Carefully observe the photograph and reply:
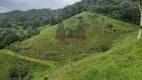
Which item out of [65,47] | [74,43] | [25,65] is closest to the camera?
[25,65]

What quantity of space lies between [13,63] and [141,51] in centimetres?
6505

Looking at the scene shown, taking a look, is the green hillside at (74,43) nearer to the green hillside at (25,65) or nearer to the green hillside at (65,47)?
the green hillside at (65,47)

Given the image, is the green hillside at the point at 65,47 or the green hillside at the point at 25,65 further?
the green hillside at the point at 25,65

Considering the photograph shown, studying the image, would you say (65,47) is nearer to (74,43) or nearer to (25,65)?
(74,43)

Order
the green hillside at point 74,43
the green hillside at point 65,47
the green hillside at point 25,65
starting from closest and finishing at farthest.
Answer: the green hillside at point 65,47, the green hillside at point 25,65, the green hillside at point 74,43

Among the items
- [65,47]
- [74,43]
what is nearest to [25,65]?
[65,47]

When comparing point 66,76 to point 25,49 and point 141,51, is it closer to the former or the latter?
point 141,51

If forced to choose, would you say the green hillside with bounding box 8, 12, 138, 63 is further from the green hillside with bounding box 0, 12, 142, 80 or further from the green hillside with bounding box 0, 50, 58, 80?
the green hillside with bounding box 0, 50, 58, 80

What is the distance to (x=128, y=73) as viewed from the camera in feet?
60.8

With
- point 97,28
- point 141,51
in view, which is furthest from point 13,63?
point 141,51

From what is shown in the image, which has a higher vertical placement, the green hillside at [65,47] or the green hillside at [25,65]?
the green hillside at [65,47]

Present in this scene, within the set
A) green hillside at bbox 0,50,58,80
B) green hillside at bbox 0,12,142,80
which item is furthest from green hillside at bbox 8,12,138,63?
green hillside at bbox 0,50,58,80

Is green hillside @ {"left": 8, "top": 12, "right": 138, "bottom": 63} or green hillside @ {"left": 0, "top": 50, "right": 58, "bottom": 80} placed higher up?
green hillside @ {"left": 8, "top": 12, "right": 138, "bottom": 63}

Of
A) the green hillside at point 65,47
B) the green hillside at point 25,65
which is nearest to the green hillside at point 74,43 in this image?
the green hillside at point 65,47
